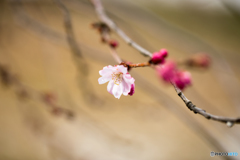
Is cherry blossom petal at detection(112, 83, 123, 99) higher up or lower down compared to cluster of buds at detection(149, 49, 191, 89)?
lower down

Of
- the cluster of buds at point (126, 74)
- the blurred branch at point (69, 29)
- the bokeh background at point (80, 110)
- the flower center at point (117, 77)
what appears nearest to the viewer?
the cluster of buds at point (126, 74)

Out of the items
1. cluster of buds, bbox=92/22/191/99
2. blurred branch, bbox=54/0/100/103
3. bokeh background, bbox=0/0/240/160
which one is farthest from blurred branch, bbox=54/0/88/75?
cluster of buds, bbox=92/22/191/99

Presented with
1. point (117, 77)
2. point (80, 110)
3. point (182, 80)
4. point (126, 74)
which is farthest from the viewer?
point (80, 110)

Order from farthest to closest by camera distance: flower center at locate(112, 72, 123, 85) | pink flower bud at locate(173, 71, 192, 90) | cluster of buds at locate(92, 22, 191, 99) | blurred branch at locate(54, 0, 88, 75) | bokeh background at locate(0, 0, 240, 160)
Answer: bokeh background at locate(0, 0, 240, 160), blurred branch at locate(54, 0, 88, 75), pink flower bud at locate(173, 71, 192, 90), flower center at locate(112, 72, 123, 85), cluster of buds at locate(92, 22, 191, 99)

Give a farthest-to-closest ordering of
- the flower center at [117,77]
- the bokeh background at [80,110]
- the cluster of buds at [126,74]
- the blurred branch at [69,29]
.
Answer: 1. the bokeh background at [80,110]
2. the blurred branch at [69,29]
3. the flower center at [117,77]
4. the cluster of buds at [126,74]

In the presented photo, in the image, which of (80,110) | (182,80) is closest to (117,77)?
(182,80)

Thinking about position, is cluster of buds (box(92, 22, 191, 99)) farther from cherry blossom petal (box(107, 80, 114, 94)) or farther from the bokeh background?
the bokeh background

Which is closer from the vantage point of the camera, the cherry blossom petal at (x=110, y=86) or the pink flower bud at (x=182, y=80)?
the cherry blossom petal at (x=110, y=86)

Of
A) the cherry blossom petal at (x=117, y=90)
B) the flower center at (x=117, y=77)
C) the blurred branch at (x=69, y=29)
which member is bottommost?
the cherry blossom petal at (x=117, y=90)

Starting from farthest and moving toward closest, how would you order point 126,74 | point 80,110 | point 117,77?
point 80,110, point 117,77, point 126,74

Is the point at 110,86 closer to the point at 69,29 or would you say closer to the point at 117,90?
the point at 117,90

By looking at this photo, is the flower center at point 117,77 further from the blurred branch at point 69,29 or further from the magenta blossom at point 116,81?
the blurred branch at point 69,29

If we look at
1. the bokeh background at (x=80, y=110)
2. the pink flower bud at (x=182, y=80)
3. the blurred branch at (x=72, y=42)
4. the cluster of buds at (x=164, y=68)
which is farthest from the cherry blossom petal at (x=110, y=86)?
the bokeh background at (x=80, y=110)

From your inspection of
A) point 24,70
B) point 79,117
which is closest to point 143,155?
point 79,117
